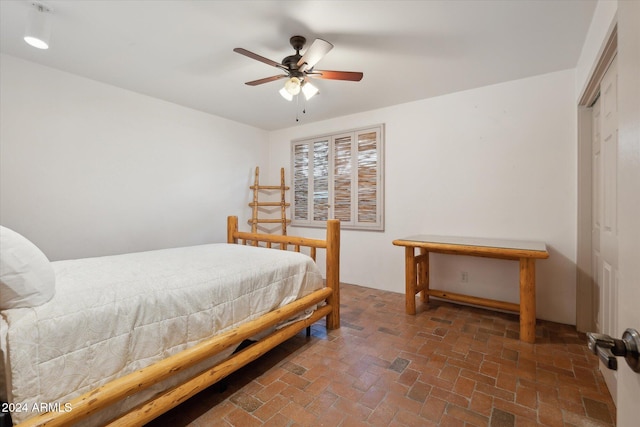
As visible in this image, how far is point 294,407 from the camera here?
1564 mm

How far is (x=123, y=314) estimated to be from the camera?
1.25m

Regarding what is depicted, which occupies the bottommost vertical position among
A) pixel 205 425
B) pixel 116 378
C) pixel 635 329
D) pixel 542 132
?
pixel 205 425

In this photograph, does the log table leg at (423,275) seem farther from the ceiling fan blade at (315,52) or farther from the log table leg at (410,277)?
the ceiling fan blade at (315,52)

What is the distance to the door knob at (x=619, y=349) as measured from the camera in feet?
1.60

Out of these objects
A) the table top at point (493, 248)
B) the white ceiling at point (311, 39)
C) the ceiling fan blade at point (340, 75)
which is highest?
the white ceiling at point (311, 39)

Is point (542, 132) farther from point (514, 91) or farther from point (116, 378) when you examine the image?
point (116, 378)

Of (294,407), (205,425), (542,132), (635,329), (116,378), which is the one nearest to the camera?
(635,329)

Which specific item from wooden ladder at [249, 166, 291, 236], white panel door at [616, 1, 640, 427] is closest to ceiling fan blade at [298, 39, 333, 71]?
white panel door at [616, 1, 640, 427]

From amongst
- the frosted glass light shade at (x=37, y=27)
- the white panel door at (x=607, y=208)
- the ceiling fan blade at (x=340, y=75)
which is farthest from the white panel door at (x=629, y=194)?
the frosted glass light shade at (x=37, y=27)

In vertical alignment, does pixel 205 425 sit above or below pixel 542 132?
below

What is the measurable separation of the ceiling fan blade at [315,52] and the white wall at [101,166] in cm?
223

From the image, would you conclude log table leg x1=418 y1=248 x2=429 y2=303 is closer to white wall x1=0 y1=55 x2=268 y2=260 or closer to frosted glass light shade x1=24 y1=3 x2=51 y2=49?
white wall x1=0 y1=55 x2=268 y2=260

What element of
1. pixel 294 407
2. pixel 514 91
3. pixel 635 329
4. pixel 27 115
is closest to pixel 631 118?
pixel 635 329

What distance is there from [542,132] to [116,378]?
3.83m
